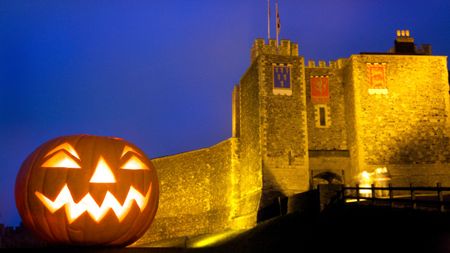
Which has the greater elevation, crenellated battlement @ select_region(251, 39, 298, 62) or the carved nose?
crenellated battlement @ select_region(251, 39, 298, 62)

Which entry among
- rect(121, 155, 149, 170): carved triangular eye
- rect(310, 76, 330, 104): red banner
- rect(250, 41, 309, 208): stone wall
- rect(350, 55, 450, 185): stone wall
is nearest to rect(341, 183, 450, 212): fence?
rect(350, 55, 450, 185): stone wall

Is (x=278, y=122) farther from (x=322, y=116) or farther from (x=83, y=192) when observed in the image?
(x=83, y=192)

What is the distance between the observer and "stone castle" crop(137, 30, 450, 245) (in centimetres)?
2703

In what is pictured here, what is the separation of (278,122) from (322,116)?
3.13 m

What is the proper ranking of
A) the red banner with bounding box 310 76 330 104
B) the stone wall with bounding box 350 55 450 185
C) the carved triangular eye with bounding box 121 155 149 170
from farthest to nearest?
the red banner with bounding box 310 76 330 104 < the stone wall with bounding box 350 55 450 185 < the carved triangular eye with bounding box 121 155 149 170

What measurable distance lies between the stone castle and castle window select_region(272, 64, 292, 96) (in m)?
0.05

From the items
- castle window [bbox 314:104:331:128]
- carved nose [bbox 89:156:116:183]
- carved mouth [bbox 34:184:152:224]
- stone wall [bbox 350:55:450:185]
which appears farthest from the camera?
castle window [bbox 314:104:331:128]

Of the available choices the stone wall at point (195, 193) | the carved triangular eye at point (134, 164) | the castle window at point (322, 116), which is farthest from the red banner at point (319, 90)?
the carved triangular eye at point (134, 164)

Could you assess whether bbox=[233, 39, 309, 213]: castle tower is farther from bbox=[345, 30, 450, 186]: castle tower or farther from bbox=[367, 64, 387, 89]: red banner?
bbox=[367, 64, 387, 89]: red banner

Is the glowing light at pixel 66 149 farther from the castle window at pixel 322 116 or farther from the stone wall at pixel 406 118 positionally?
the castle window at pixel 322 116

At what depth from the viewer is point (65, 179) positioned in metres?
9.80

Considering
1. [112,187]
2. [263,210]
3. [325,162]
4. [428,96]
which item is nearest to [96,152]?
[112,187]

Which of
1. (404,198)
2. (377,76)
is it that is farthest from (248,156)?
(404,198)

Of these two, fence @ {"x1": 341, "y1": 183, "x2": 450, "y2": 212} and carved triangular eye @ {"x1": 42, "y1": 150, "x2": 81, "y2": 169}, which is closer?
carved triangular eye @ {"x1": 42, "y1": 150, "x2": 81, "y2": 169}
